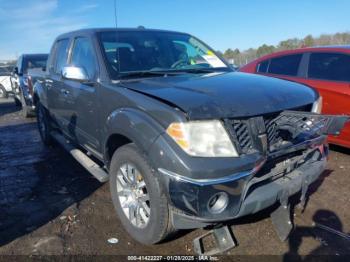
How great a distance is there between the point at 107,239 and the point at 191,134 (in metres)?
1.46

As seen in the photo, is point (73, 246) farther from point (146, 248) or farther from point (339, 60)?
point (339, 60)

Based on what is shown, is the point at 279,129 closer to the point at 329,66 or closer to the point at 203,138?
the point at 203,138

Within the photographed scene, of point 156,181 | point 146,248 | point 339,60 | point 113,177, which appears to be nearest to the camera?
point 156,181

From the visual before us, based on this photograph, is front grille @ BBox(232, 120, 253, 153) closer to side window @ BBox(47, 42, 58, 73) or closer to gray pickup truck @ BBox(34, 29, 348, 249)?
gray pickup truck @ BBox(34, 29, 348, 249)

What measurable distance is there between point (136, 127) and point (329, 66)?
371 centimetres

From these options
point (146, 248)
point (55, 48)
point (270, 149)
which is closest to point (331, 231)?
point (270, 149)

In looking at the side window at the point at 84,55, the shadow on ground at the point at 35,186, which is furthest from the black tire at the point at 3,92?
the side window at the point at 84,55

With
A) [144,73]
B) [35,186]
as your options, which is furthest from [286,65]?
[35,186]

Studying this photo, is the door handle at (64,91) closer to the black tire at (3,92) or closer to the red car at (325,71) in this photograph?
the red car at (325,71)

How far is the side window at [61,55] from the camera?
16.5ft

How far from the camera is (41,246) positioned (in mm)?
3275

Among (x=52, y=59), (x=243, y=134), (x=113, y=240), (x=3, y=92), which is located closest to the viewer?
(x=243, y=134)

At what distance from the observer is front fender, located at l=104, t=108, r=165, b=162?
2.79 m

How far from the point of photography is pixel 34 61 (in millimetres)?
11461
